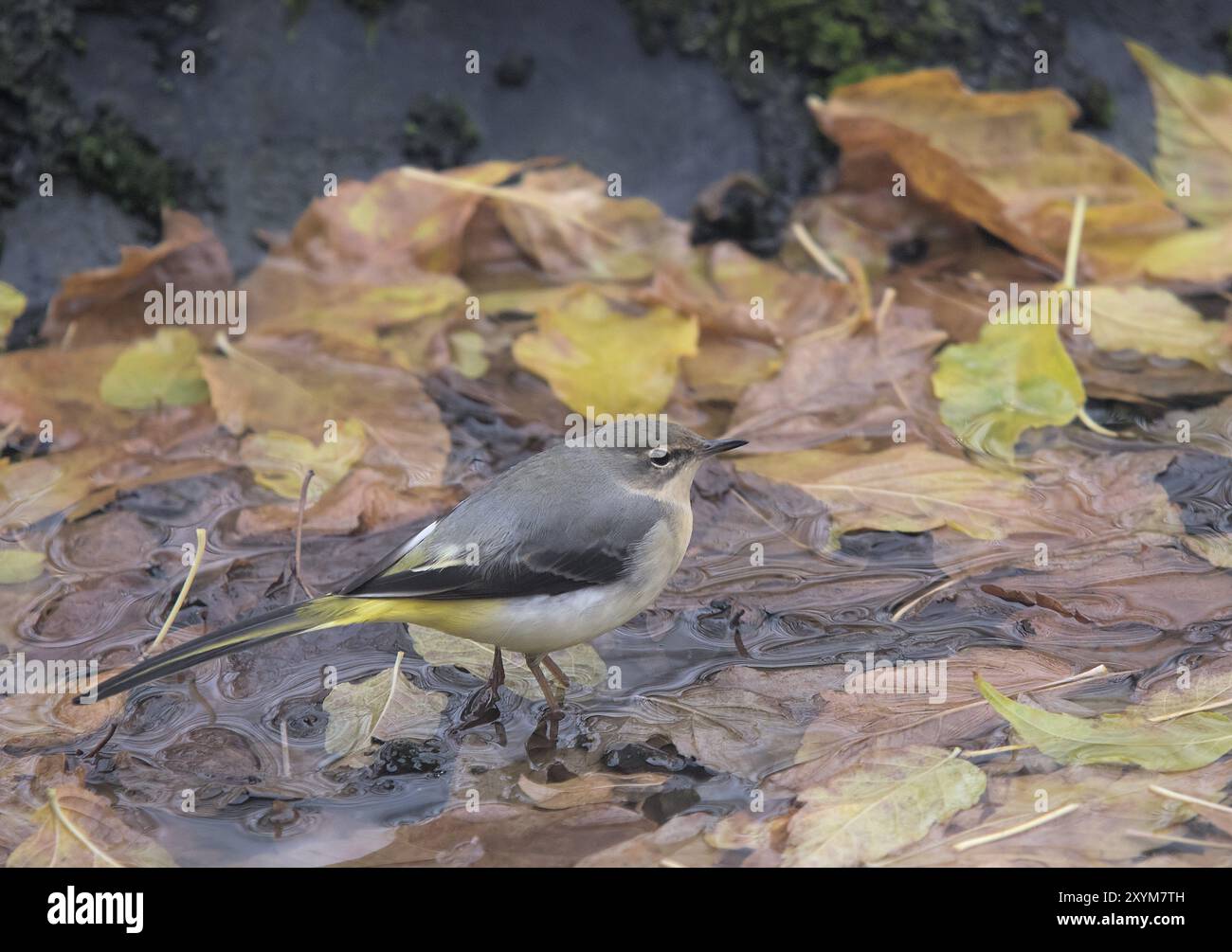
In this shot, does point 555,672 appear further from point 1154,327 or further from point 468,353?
point 1154,327

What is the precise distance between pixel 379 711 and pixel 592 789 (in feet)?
2.36

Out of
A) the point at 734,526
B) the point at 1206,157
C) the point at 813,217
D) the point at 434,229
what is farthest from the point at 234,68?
the point at 1206,157

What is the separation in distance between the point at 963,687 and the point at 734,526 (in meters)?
1.16

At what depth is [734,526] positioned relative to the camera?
4.75 m

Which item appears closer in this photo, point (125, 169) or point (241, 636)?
point (241, 636)

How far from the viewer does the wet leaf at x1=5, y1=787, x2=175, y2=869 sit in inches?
131

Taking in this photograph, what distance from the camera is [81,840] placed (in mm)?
3379

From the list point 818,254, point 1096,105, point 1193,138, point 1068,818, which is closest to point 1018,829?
point 1068,818

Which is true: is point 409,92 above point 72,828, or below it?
above

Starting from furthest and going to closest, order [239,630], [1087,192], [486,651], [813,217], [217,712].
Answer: [813,217] → [1087,192] → [486,651] → [217,712] → [239,630]

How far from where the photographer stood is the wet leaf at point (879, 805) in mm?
3197

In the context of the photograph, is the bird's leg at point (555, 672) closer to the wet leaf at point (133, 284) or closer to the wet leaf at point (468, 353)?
the wet leaf at point (468, 353)

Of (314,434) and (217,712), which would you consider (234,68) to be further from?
(217,712)

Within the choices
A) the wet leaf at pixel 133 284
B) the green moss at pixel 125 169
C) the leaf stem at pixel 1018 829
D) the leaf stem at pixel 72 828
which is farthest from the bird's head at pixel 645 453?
the green moss at pixel 125 169
